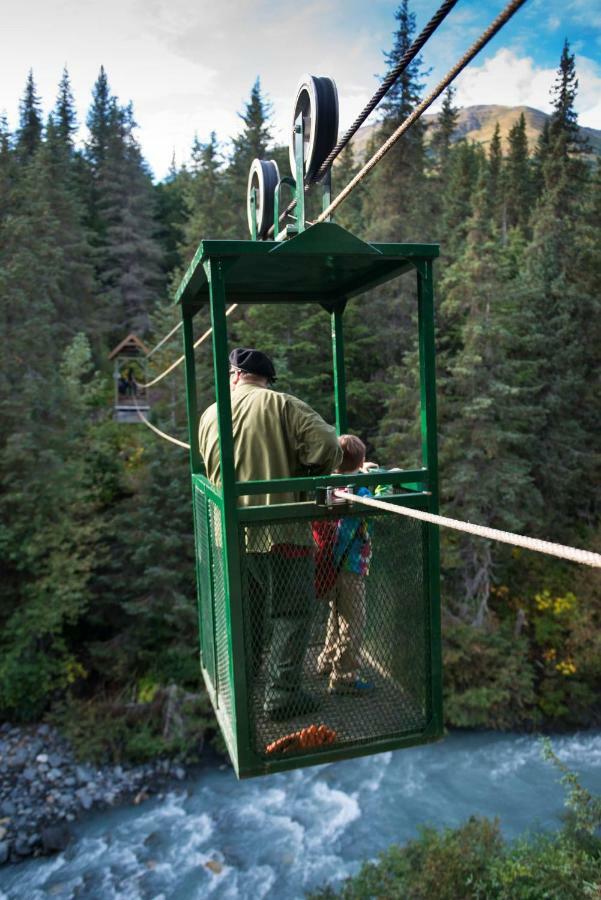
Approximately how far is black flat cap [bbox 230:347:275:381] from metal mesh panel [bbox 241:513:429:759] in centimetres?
87

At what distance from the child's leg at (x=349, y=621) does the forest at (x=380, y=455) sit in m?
13.8

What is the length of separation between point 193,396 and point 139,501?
14014mm

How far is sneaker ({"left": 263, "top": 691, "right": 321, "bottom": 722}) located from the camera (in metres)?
3.20

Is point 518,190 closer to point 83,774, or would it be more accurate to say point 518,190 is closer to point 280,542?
point 83,774

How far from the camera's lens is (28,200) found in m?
21.8

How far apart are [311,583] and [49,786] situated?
46.6 ft

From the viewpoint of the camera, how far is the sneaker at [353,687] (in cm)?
346

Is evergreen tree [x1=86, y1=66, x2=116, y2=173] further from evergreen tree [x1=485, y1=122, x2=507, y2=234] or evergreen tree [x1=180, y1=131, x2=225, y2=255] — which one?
evergreen tree [x1=485, y1=122, x2=507, y2=234]

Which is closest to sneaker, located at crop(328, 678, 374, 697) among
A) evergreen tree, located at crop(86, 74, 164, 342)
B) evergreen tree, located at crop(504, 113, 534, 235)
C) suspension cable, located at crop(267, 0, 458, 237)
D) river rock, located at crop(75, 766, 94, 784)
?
suspension cable, located at crop(267, 0, 458, 237)

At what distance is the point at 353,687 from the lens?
A: 3475 mm

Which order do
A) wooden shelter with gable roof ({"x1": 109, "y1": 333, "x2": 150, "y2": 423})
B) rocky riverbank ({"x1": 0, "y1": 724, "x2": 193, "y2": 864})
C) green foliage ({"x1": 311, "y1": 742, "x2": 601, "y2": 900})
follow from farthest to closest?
wooden shelter with gable roof ({"x1": 109, "y1": 333, "x2": 150, "y2": 423}), rocky riverbank ({"x1": 0, "y1": 724, "x2": 193, "y2": 864}), green foliage ({"x1": 311, "y1": 742, "x2": 601, "y2": 900})

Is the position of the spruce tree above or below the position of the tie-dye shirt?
above

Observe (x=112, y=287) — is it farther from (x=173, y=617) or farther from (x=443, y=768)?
(x=443, y=768)

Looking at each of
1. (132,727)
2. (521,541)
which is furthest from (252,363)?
(132,727)
